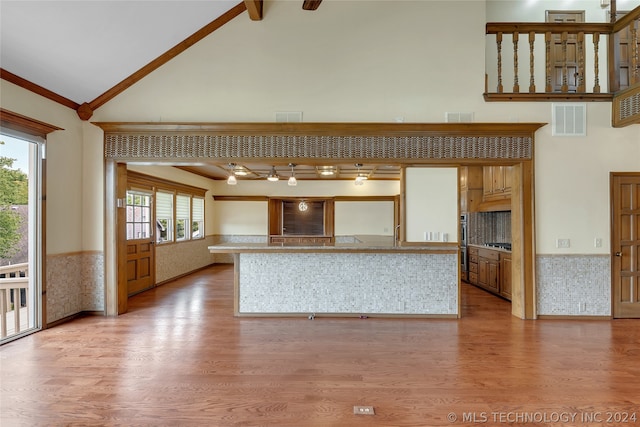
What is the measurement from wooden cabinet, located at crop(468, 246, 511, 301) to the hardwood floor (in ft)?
3.50

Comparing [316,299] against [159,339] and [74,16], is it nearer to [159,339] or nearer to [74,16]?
[159,339]

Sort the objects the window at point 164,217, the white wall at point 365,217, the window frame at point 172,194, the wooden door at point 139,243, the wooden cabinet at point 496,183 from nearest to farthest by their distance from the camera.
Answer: the wooden cabinet at point 496,183 → the wooden door at point 139,243 → the window frame at point 172,194 → the window at point 164,217 → the white wall at point 365,217

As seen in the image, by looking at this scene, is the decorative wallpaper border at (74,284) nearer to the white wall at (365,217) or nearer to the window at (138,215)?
the window at (138,215)

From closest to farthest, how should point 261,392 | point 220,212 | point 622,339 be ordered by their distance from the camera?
point 261,392, point 622,339, point 220,212

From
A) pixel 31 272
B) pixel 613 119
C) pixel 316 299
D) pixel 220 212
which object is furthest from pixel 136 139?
pixel 613 119

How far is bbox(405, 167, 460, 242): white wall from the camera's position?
13.6 ft

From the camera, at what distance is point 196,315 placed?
4219 millimetres

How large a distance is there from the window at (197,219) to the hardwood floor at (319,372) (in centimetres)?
391

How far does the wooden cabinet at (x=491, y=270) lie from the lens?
4.95 m

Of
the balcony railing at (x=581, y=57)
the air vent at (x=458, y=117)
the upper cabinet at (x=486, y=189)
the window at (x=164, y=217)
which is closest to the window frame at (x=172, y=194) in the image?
the window at (x=164, y=217)

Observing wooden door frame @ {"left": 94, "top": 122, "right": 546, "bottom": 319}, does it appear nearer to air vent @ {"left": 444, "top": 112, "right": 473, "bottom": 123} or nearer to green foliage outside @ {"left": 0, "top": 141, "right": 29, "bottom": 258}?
air vent @ {"left": 444, "top": 112, "right": 473, "bottom": 123}

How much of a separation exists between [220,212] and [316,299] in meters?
5.76

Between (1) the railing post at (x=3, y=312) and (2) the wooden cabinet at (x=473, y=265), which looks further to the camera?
(2) the wooden cabinet at (x=473, y=265)

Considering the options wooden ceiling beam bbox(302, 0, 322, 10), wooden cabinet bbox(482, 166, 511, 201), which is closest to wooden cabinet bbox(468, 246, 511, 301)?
wooden cabinet bbox(482, 166, 511, 201)
